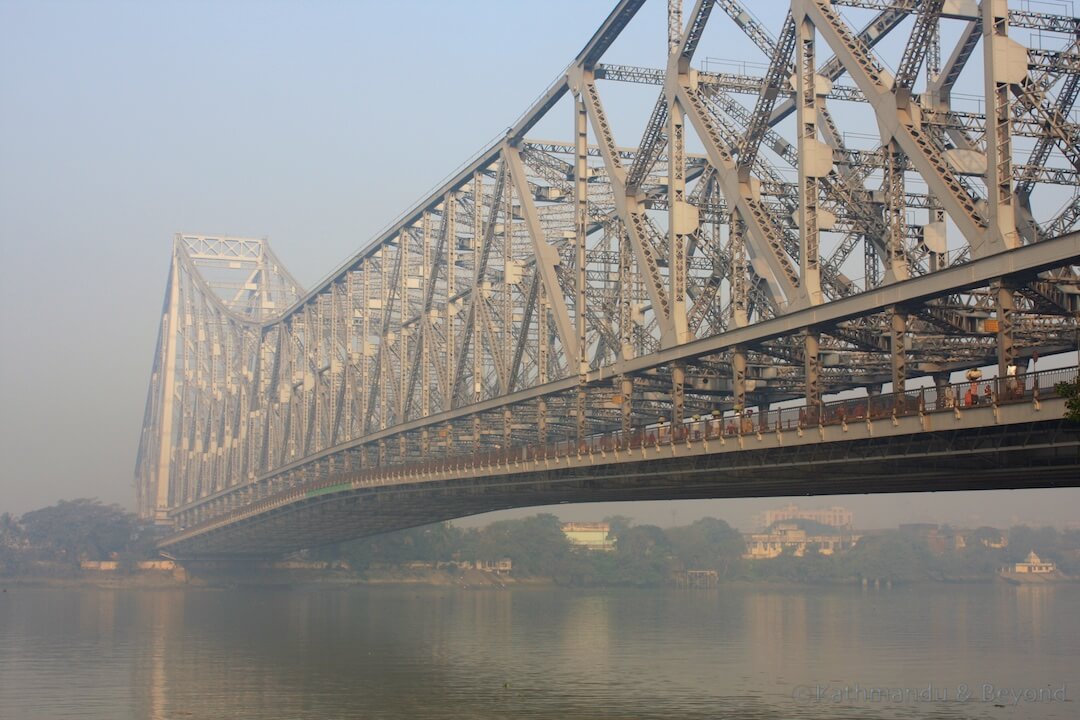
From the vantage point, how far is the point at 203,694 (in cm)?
6431

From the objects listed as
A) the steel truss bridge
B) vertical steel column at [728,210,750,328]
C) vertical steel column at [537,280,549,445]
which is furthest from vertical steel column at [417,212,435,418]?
vertical steel column at [728,210,750,328]

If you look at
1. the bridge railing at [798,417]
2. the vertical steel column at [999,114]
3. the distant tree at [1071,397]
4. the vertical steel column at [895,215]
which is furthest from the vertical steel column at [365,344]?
the distant tree at [1071,397]

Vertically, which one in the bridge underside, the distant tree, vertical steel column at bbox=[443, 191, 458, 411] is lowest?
the bridge underside

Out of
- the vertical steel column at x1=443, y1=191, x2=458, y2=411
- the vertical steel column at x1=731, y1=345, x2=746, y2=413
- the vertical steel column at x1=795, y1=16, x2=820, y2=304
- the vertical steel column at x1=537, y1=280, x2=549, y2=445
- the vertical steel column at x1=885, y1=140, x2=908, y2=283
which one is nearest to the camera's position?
the vertical steel column at x1=885, y1=140, x2=908, y2=283

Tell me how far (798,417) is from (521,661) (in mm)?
37364

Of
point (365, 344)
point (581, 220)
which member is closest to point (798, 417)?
point (581, 220)

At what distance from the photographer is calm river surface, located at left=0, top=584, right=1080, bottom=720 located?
5834 cm

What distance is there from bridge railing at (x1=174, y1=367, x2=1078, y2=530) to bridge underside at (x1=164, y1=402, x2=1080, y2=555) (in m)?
0.46

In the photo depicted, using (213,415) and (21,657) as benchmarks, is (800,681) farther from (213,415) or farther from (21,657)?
(213,415)

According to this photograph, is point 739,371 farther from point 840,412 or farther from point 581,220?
point 581,220

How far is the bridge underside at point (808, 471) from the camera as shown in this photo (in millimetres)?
39250

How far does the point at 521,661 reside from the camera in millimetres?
79125

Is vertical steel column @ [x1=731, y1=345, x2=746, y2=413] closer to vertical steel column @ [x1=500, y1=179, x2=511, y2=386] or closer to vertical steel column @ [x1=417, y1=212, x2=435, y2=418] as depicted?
vertical steel column @ [x1=500, y1=179, x2=511, y2=386]

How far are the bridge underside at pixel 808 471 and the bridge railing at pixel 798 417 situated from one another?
1.50ft
